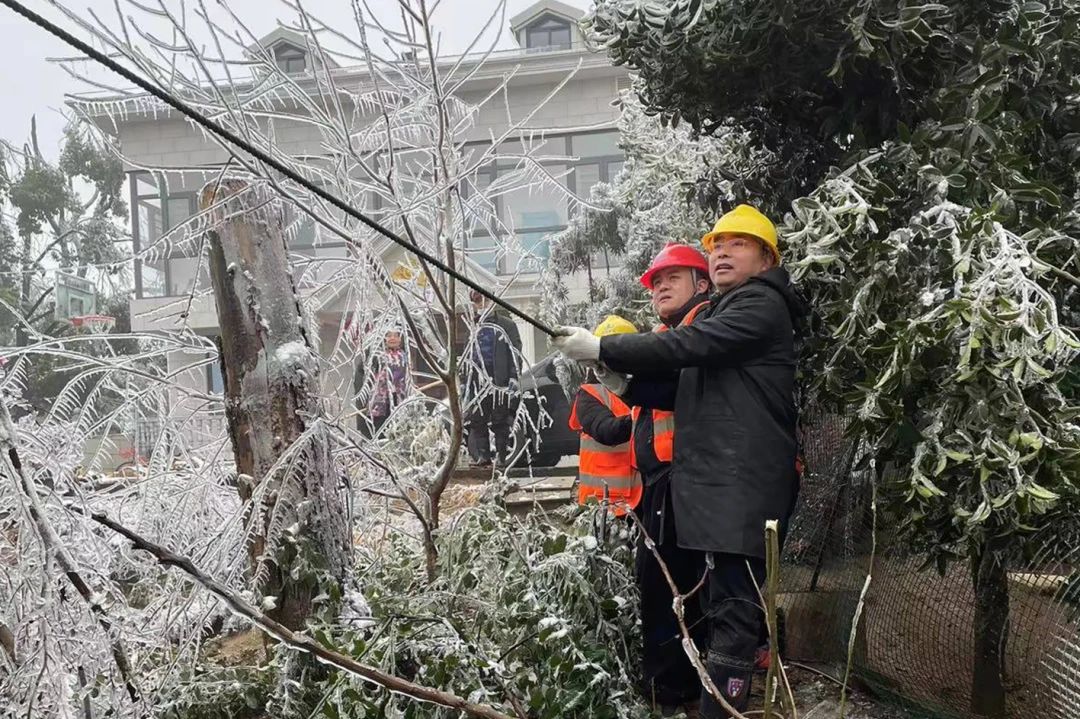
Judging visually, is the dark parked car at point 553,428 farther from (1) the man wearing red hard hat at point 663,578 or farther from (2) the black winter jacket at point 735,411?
(2) the black winter jacket at point 735,411

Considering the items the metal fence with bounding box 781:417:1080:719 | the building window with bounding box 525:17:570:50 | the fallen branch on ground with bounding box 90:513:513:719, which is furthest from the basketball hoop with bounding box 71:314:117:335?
the building window with bounding box 525:17:570:50

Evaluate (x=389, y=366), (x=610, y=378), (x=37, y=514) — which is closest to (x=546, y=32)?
(x=389, y=366)

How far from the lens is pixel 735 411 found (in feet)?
9.41

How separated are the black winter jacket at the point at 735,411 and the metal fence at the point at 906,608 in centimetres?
52

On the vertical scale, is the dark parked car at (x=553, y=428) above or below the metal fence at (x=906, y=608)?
below

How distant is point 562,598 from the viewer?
10.3 ft

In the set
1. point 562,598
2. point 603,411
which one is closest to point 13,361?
point 562,598

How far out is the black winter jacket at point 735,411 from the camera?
280cm

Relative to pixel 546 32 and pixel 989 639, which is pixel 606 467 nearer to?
pixel 989 639

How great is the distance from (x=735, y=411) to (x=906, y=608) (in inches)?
38.8

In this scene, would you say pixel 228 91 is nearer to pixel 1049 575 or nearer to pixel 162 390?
pixel 162 390

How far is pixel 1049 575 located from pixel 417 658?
1.96 metres

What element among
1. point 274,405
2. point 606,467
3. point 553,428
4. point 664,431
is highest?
point 274,405

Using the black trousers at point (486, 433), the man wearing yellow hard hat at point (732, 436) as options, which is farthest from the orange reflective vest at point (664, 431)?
the black trousers at point (486, 433)
